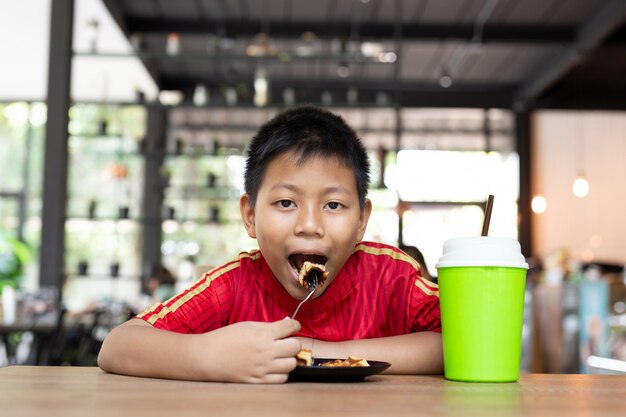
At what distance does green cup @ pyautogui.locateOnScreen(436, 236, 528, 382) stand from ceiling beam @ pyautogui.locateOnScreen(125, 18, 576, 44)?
731 centimetres

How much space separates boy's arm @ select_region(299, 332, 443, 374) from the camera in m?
1.06

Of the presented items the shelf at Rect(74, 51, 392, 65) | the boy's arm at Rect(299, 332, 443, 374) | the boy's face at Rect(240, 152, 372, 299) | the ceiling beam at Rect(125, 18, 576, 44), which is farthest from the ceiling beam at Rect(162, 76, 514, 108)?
the boy's arm at Rect(299, 332, 443, 374)

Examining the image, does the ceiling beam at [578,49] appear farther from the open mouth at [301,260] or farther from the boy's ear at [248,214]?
the open mouth at [301,260]

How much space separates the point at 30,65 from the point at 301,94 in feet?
13.4

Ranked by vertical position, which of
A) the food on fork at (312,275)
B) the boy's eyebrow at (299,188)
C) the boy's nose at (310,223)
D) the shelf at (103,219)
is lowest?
the food on fork at (312,275)

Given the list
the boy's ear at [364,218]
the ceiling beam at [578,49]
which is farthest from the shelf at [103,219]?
the boy's ear at [364,218]

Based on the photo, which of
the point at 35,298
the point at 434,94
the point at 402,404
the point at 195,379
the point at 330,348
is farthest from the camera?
the point at 434,94

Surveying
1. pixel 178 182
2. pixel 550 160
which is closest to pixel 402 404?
pixel 178 182

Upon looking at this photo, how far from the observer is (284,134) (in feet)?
3.97

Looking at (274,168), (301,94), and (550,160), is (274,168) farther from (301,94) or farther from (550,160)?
(550,160)

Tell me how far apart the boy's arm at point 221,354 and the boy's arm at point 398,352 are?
18cm

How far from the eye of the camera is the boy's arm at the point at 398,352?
1.06 metres

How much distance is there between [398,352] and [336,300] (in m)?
0.23

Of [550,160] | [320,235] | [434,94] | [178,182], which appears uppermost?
[434,94]
